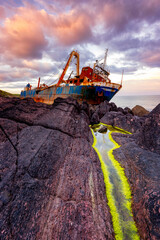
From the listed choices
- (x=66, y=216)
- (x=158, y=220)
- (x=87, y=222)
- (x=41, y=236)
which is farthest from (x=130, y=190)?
(x=41, y=236)

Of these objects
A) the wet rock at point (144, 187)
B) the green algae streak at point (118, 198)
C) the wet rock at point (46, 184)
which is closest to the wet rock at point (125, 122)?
the green algae streak at point (118, 198)

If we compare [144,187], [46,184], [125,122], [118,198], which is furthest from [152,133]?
[125,122]

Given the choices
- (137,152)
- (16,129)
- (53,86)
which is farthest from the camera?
(53,86)

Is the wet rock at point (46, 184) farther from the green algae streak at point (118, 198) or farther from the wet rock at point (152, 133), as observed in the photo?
the wet rock at point (152, 133)

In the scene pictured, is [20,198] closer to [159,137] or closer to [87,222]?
[87,222]

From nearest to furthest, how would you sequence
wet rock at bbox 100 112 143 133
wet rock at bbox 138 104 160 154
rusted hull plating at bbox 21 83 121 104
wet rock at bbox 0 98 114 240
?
1. wet rock at bbox 0 98 114 240
2. wet rock at bbox 138 104 160 154
3. wet rock at bbox 100 112 143 133
4. rusted hull plating at bbox 21 83 121 104

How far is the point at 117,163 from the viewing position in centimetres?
702

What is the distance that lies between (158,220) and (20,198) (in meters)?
4.27

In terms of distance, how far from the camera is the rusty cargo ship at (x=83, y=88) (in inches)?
1143

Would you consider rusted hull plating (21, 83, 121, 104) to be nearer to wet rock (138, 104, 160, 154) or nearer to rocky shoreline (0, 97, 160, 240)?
wet rock (138, 104, 160, 154)

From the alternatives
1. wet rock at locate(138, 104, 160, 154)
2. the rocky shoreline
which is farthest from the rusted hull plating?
the rocky shoreline

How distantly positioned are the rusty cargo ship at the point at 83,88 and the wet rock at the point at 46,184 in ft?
79.1

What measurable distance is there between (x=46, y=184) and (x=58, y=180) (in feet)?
1.67

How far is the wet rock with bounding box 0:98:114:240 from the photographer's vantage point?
301 centimetres
